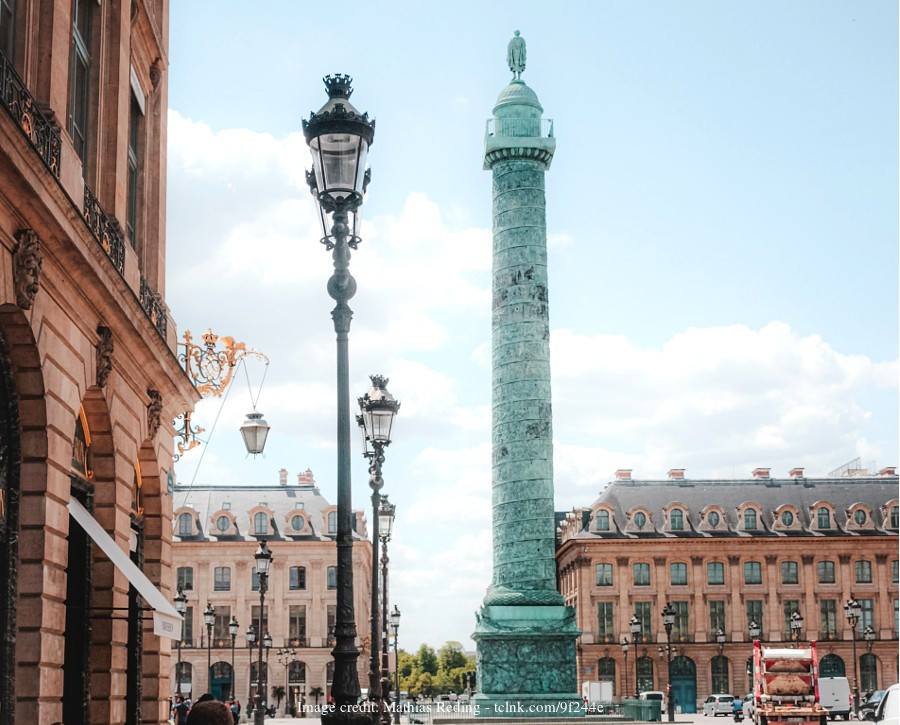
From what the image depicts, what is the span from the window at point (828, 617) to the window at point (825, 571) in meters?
1.15

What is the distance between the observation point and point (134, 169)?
55.1 ft

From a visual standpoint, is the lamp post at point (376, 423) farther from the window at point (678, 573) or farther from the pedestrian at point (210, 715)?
the window at point (678, 573)

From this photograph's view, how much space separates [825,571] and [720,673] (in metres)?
8.99

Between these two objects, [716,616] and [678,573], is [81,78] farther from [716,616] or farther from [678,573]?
[716,616]

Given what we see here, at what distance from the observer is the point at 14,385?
10531 millimetres

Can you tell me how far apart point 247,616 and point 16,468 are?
69935mm

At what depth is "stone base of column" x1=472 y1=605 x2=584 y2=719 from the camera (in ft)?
139

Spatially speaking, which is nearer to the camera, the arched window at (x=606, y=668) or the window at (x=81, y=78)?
the window at (x=81, y=78)

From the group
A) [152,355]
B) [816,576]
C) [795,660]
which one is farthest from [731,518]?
[152,355]

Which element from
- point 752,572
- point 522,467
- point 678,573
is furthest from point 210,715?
point 752,572

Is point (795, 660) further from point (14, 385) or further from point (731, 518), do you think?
point (731, 518)

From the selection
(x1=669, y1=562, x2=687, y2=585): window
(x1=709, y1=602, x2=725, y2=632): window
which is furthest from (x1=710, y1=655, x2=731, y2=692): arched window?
(x1=669, y1=562, x2=687, y2=585): window

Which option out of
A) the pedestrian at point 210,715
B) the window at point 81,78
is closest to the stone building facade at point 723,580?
the window at point 81,78

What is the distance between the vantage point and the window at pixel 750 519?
262 ft
